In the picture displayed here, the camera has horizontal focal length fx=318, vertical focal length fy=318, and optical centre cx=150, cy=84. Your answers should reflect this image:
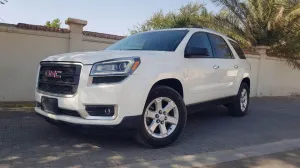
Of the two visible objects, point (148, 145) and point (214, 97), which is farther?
point (214, 97)

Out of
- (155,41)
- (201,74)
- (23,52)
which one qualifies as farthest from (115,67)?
(23,52)

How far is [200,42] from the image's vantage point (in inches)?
227

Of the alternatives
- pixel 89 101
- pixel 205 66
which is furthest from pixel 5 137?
pixel 205 66

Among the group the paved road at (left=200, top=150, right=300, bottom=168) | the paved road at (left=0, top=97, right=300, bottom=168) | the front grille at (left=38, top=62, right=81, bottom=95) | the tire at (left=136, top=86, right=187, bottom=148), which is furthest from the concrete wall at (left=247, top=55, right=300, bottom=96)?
the front grille at (left=38, top=62, right=81, bottom=95)

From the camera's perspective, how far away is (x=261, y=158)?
14.6 ft

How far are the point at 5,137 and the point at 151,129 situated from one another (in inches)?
89.7

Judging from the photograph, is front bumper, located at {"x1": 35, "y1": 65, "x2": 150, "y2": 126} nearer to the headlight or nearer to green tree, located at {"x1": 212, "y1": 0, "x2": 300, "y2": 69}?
the headlight

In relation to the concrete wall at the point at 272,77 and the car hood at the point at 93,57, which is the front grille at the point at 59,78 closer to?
the car hood at the point at 93,57

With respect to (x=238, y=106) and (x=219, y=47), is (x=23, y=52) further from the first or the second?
(x=238, y=106)

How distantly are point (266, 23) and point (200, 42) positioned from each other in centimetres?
899

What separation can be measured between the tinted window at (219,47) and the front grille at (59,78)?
2.97 meters

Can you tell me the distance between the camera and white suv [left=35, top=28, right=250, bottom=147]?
160 inches

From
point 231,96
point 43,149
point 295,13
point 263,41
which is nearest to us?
point 43,149

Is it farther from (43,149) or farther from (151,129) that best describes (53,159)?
(151,129)
